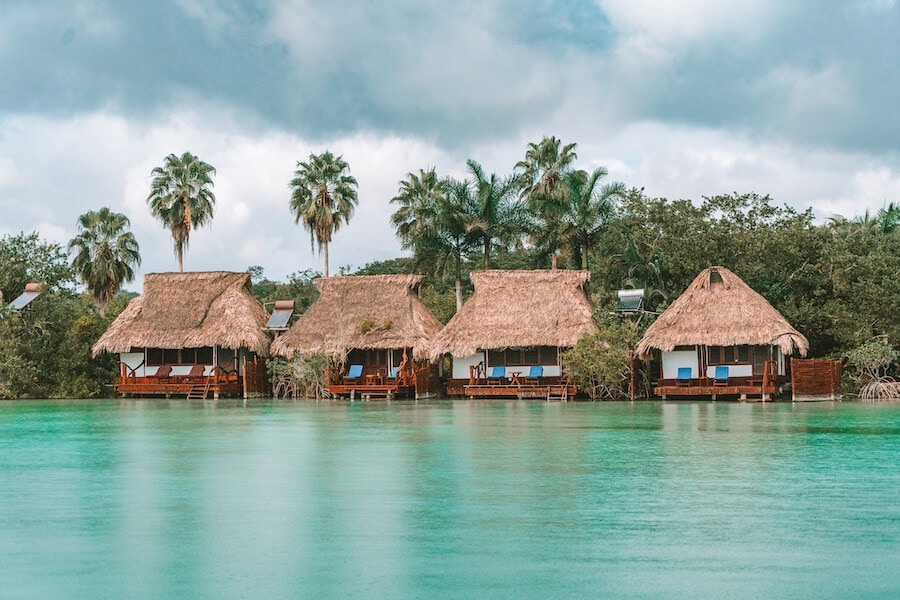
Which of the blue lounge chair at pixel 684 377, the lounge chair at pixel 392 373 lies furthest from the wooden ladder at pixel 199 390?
the blue lounge chair at pixel 684 377

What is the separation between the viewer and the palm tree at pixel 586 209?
Answer: 118ft

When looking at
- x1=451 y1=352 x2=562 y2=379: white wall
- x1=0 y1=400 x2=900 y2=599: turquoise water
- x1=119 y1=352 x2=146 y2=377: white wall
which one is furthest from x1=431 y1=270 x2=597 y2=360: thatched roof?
x1=0 y1=400 x2=900 y2=599: turquoise water

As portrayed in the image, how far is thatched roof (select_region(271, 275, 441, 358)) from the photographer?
33.2m

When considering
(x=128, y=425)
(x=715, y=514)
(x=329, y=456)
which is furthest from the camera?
(x=128, y=425)

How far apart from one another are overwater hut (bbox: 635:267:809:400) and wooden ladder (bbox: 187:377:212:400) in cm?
1318

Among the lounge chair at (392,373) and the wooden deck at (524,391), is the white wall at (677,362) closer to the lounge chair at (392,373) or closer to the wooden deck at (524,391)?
the wooden deck at (524,391)

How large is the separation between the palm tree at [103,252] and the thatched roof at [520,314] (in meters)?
13.8

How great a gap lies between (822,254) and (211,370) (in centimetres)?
1859

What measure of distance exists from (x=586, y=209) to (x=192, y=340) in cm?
1302

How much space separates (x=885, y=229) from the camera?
35.9 meters

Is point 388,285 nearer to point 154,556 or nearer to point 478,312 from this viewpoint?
point 478,312

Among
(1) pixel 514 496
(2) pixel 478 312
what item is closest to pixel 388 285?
(2) pixel 478 312

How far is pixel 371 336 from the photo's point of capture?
33.4 m

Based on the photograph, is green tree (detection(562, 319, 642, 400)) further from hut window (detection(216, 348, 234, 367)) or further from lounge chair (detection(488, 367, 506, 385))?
hut window (detection(216, 348, 234, 367))
